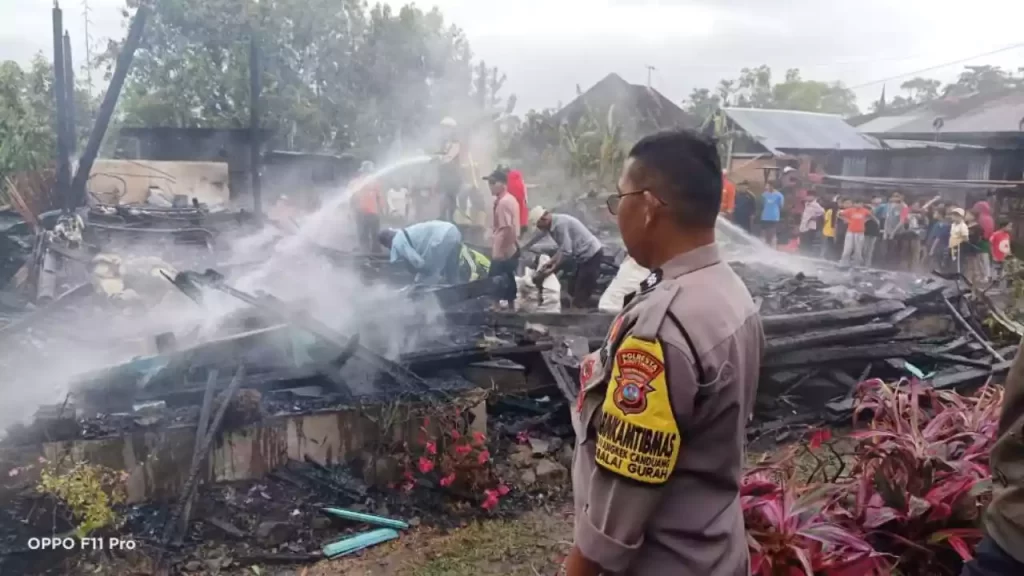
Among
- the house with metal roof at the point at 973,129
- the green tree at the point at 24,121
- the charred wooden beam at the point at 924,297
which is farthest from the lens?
the house with metal roof at the point at 973,129

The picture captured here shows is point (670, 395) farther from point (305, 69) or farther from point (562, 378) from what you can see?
point (305, 69)

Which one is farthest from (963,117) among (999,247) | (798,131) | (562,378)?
(562,378)

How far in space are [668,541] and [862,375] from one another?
6373 mm

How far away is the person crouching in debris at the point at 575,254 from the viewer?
9.02 metres

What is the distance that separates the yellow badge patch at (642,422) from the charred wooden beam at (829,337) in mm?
5573

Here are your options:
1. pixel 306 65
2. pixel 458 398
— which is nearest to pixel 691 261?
pixel 458 398

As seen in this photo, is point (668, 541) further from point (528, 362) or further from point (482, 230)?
point (482, 230)

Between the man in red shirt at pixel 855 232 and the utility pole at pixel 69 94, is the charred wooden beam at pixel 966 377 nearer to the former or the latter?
the man in red shirt at pixel 855 232

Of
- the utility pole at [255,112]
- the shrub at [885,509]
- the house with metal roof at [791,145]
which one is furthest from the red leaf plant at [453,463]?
the house with metal roof at [791,145]

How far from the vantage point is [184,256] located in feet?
34.4

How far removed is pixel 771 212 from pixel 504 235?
31.4 feet

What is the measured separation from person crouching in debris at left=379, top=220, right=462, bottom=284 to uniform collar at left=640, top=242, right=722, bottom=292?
684cm

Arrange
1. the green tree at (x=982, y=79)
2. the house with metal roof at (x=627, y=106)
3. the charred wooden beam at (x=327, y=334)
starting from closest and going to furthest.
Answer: the charred wooden beam at (x=327, y=334) < the house with metal roof at (x=627, y=106) < the green tree at (x=982, y=79)

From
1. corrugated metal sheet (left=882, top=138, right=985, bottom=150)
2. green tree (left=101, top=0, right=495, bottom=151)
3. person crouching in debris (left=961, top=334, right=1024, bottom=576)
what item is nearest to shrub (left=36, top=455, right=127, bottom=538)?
person crouching in debris (left=961, top=334, right=1024, bottom=576)
